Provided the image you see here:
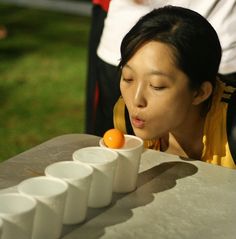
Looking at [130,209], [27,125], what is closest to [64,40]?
[27,125]

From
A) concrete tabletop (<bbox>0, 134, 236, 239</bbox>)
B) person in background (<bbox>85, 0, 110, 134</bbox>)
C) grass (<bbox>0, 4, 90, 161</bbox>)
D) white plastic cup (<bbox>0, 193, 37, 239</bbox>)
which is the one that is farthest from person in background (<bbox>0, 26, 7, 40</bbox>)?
white plastic cup (<bbox>0, 193, 37, 239</bbox>)

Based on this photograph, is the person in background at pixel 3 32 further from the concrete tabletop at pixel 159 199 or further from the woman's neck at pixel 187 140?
the concrete tabletop at pixel 159 199

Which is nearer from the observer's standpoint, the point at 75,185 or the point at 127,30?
the point at 75,185

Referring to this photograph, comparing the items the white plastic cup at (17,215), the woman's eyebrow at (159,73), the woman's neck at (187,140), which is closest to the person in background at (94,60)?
the woman's neck at (187,140)

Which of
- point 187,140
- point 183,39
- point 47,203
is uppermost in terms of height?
point 183,39

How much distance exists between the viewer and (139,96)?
159cm

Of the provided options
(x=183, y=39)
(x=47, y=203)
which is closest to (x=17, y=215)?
(x=47, y=203)

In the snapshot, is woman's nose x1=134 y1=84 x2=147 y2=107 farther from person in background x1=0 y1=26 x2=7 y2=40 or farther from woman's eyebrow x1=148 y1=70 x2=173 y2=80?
person in background x1=0 y1=26 x2=7 y2=40

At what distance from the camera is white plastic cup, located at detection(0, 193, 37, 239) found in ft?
3.52

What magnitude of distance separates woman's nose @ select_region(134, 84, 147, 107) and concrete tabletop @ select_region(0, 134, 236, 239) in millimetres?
161

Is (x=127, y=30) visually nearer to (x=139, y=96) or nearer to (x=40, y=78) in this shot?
(x=139, y=96)

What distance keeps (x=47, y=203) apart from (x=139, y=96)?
515 mm

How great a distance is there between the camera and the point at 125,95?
1644mm

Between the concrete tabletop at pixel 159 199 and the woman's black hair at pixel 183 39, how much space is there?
0.84 feet
